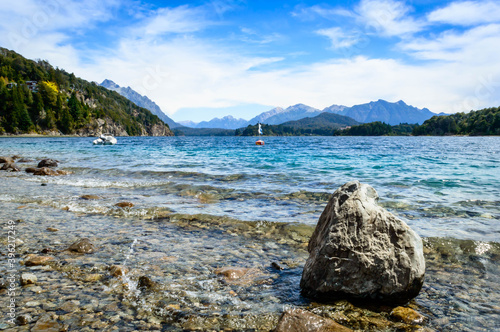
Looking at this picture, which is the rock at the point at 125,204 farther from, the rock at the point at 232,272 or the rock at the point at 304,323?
the rock at the point at 304,323

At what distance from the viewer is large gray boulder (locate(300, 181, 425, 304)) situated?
4070 mm

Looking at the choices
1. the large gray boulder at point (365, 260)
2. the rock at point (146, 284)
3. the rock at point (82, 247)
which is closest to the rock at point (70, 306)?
the rock at point (146, 284)

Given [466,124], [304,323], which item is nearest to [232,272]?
[304,323]

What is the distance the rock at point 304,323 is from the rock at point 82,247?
417cm

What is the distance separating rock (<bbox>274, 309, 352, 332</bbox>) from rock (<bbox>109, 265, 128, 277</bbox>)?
2.77 meters

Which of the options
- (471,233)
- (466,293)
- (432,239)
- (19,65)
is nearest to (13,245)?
(466,293)

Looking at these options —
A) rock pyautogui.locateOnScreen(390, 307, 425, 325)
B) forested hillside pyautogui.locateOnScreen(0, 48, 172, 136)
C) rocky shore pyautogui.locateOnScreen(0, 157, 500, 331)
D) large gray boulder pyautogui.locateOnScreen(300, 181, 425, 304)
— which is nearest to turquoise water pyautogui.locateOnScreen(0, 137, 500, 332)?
rocky shore pyautogui.locateOnScreen(0, 157, 500, 331)

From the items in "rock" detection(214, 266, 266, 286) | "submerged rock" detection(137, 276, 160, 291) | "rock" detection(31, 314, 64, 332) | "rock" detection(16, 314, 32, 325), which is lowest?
"rock" detection(214, 266, 266, 286)

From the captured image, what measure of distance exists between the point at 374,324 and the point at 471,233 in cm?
551

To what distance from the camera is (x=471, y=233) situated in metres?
7.38

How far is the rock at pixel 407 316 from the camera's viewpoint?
3.71 m

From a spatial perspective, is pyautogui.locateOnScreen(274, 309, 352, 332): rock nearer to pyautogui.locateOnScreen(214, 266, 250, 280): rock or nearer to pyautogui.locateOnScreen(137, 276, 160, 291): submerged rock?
pyautogui.locateOnScreen(214, 266, 250, 280): rock

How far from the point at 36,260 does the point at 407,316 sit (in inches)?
233

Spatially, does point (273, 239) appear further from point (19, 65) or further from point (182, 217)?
point (19, 65)
